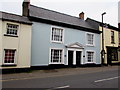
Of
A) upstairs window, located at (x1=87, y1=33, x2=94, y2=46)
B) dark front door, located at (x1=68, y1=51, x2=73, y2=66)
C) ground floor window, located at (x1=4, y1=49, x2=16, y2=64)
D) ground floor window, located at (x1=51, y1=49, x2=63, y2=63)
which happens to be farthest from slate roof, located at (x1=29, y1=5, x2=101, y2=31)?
ground floor window, located at (x1=4, y1=49, x2=16, y2=64)

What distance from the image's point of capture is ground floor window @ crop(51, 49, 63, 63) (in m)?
16.1

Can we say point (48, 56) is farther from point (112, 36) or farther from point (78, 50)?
point (112, 36)

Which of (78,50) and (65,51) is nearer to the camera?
(65,51)

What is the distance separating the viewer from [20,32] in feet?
42.5

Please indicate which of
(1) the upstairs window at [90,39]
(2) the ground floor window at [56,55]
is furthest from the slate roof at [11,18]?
(1) the upstairs window at [90,39]

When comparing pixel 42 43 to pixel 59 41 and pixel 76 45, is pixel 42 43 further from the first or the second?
pixel 76 45

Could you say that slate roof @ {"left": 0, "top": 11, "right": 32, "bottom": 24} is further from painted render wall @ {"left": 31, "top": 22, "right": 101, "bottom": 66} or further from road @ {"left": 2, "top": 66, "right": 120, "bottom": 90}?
road @ {"left": 2, "top": 66, "right": 120, "bottom": 90}

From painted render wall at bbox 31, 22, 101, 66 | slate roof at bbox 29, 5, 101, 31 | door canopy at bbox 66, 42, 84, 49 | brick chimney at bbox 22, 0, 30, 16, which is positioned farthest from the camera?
door canopy at bbox 66, 42, 84, 49

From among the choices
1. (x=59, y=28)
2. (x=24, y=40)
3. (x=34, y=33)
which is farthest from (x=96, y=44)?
(x=24, y=40)

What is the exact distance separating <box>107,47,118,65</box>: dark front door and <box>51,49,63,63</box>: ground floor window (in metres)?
10.6

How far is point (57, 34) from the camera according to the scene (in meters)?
16.7

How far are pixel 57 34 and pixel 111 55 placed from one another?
1249 centimetres

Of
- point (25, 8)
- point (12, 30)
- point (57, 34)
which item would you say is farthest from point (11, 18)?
point (57, 34)

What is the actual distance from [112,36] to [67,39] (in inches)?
426
